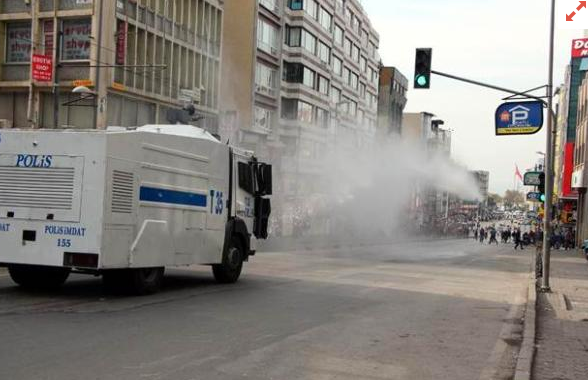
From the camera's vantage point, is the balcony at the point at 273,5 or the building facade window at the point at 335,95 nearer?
the balcony at the point at 273,5

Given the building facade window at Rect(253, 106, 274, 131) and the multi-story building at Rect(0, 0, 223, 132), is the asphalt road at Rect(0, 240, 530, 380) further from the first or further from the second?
the building facade window at Rect(253, 106, 274, 131)

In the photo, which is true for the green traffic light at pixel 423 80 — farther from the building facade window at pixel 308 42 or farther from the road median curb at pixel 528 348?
the building facade window at pixel 308 42

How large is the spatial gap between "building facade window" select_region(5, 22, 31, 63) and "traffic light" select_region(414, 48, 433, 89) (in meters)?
22.5

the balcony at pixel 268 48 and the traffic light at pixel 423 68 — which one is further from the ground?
the balcony at pixel 268 48

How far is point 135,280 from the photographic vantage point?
10.9 m

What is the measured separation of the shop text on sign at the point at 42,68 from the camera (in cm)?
2780

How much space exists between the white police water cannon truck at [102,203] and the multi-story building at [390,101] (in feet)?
247

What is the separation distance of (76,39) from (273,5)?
22878 millimetres

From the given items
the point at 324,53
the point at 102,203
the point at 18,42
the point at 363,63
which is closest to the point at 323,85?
the point at 324,53

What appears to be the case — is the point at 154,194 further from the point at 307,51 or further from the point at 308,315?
the point at 307,51

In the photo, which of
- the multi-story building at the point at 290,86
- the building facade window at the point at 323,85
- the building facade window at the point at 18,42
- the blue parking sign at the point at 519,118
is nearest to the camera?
the blue parking sign at the point at 519,118

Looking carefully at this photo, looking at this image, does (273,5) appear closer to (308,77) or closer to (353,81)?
(308,77)

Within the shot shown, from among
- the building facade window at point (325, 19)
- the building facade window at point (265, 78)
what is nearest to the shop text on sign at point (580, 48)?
the building facade window at point (325, 19)

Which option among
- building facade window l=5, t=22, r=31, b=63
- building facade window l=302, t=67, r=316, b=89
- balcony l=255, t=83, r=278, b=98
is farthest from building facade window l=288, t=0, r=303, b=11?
building facade window l=5, t=22, r=31, b=63
